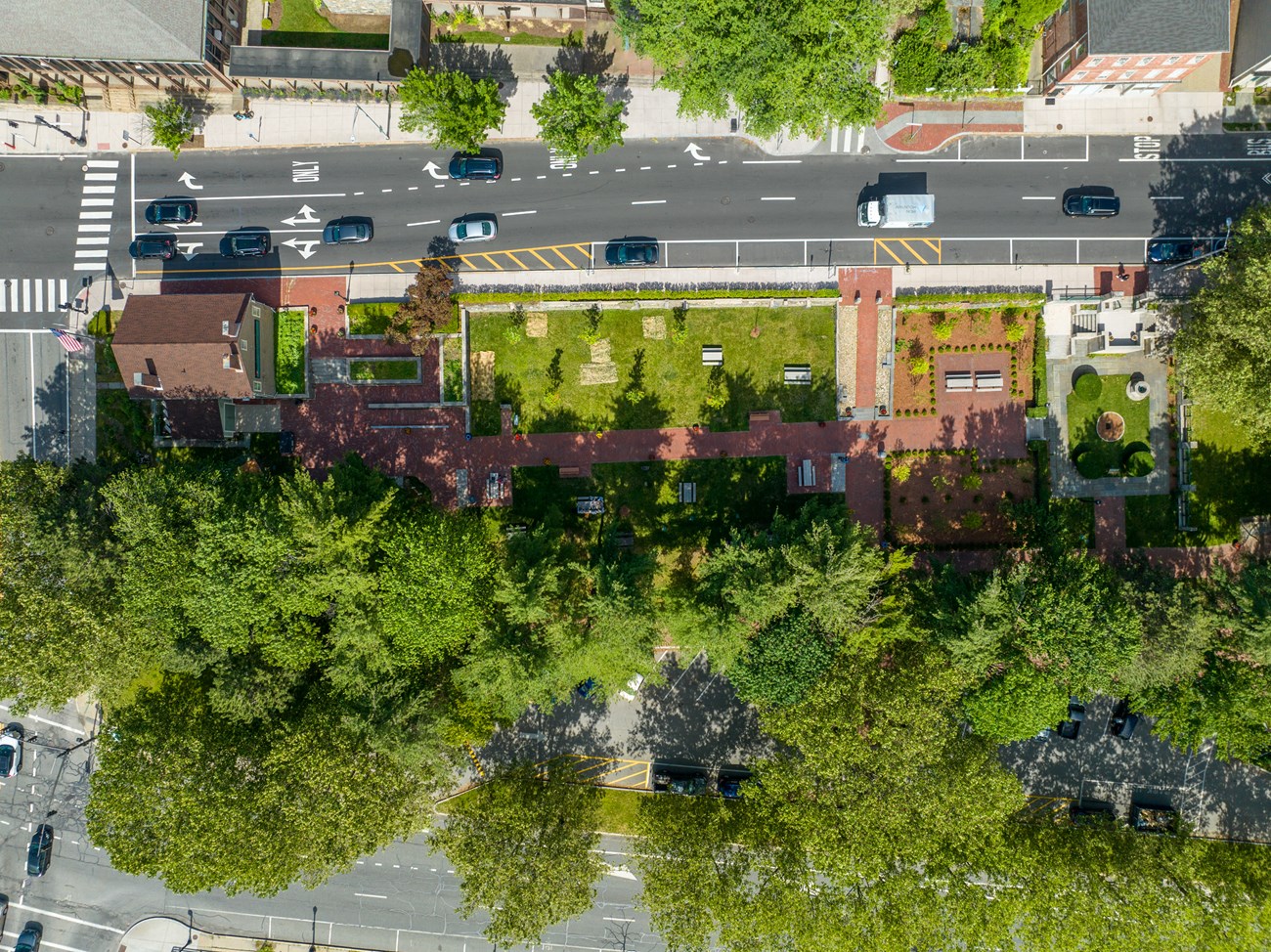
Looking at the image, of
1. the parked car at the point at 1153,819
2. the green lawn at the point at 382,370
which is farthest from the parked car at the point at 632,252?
the parked car at the point at 1153,819

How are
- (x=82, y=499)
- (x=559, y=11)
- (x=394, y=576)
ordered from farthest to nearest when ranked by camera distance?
(x=559, y=11)
(x=82, y=499)
(x=394, y=576)

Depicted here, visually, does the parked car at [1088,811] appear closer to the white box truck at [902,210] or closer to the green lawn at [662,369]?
the green lawn at [662,369]

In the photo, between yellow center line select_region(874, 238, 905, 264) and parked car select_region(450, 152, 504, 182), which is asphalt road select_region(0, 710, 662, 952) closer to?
parked car select_region(450, 152, 504, 182)

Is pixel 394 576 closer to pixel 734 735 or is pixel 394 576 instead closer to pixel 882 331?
pixel 734 735

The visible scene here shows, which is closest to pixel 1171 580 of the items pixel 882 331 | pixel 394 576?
pixel 882 331

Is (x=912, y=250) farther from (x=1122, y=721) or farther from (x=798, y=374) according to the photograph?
(x=1122, y=721)

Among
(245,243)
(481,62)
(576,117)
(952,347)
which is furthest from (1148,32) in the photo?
(245,243)

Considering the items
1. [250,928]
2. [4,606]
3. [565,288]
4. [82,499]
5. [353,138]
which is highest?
[353,138]
